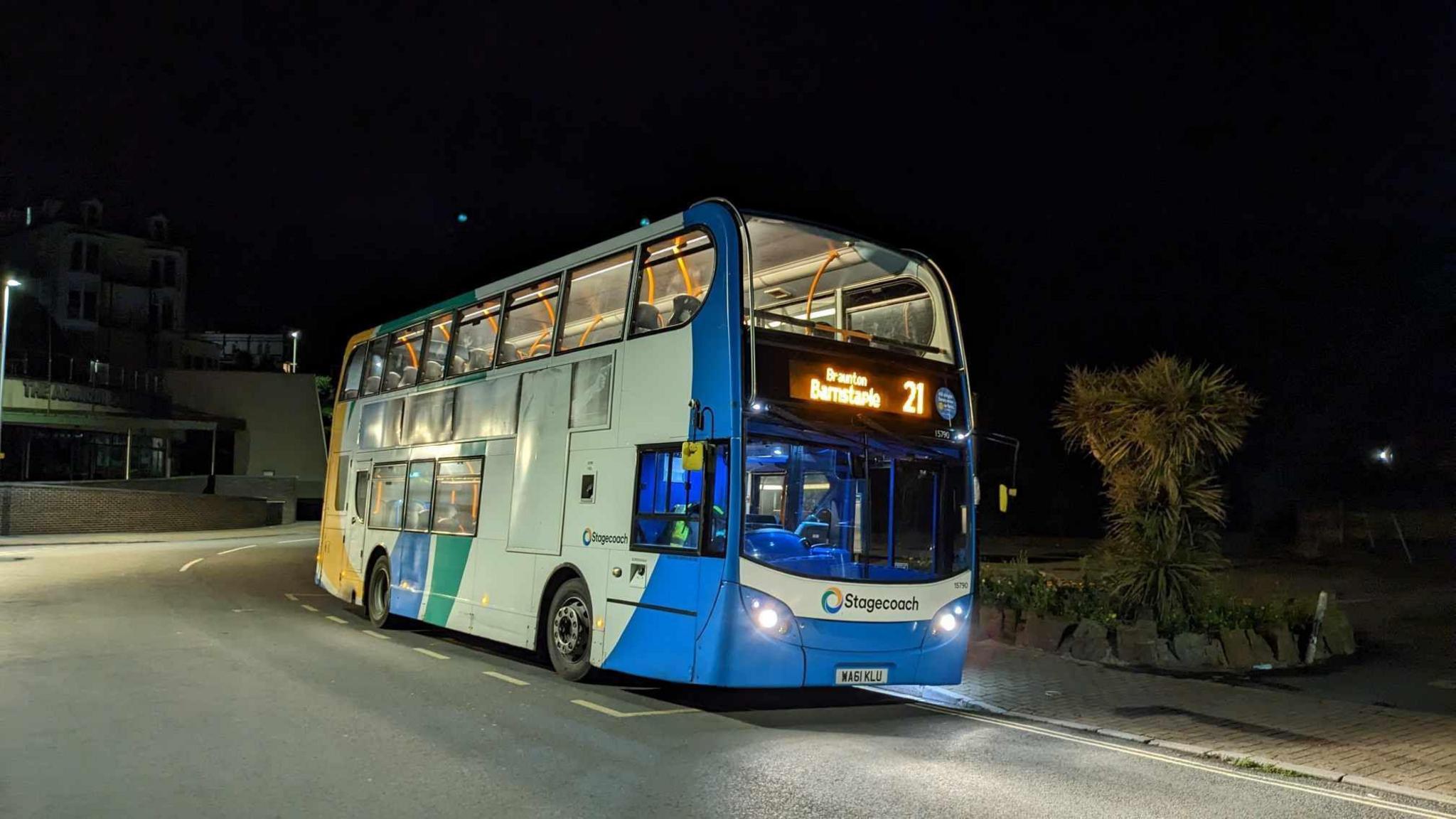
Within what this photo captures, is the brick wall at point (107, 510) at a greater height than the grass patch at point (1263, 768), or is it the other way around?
the grass patch at point (1263, 768)

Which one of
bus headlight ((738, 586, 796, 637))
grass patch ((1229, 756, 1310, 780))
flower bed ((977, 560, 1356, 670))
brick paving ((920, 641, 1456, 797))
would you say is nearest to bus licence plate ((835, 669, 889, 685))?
bus headlight ((738, 586, 796, 637))

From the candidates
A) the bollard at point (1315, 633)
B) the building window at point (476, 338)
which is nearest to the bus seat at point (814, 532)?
the building window at point (476, 338)

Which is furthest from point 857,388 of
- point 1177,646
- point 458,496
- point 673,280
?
point 458,496

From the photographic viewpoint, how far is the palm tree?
1287cm

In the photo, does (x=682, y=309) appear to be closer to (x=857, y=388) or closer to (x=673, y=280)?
(x=673, y=280)

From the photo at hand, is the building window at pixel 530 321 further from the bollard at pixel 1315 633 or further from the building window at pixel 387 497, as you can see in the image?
the bollard at pixel 1315 633

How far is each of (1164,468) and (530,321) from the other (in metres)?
8.18

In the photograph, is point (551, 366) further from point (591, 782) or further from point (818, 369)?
point (591, 782)

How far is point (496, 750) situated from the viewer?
733 cm

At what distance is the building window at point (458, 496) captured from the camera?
12.4 m

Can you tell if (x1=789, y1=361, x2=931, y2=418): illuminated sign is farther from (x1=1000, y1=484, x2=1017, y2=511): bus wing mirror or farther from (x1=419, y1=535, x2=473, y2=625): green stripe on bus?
(x1=419, y1=535, x2=473, y2=625): green stripe on bus

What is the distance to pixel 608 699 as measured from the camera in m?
9.51

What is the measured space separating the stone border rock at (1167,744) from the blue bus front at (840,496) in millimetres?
721

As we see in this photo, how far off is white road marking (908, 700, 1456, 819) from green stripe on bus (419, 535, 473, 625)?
3776mm
